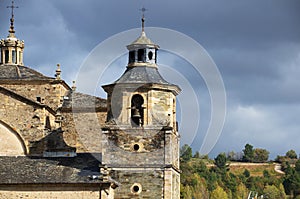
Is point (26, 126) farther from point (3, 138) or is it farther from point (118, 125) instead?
point (118, 125)

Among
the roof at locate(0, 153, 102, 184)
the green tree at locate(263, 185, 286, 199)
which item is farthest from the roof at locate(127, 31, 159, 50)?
the green tree at locate(263, 185, 286, 199)

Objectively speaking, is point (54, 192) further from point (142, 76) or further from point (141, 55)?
point (141, 55)

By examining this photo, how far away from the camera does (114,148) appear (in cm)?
4794

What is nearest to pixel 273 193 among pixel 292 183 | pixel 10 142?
pixel 292 183

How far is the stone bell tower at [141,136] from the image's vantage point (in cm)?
4756

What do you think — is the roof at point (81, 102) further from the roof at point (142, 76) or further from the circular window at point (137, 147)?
the circular window at point (137, 147)

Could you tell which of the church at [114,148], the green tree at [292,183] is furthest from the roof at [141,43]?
the green tree at [292,183]

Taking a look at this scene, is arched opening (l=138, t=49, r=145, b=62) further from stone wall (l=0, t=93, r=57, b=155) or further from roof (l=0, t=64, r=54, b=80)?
roof (l=0, t=64, r=54, b=80)

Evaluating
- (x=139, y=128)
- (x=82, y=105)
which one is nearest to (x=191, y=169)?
(x=82, y=105)

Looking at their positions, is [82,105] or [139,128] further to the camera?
[82,105]

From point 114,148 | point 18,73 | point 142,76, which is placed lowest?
Answer: point 114,148

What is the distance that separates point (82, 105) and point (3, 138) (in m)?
7.48

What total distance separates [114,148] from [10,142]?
773 cm

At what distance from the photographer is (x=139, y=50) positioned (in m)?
50.0
